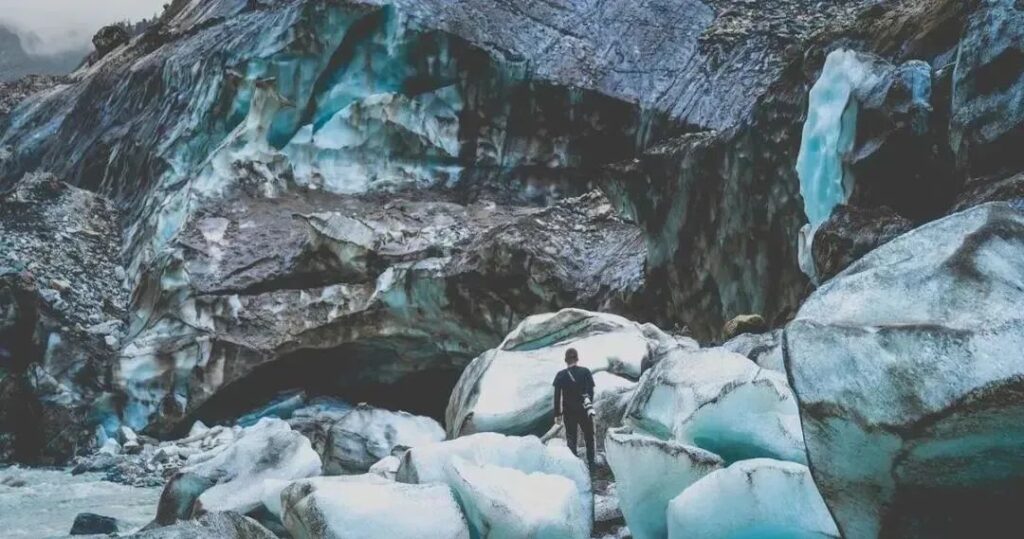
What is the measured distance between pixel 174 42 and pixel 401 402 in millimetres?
10742

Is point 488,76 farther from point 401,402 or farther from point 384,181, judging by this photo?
point 401,402

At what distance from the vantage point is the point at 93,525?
9547mm

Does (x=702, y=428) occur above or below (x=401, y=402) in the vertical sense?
above

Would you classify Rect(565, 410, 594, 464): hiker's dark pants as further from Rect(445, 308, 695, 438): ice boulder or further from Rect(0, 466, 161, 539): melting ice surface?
Rect(0, 466, 161, 539): melting ice surface

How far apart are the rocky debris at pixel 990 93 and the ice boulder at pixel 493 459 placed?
3555 mm

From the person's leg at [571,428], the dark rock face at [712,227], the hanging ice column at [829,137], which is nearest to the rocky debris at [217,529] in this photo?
the person's leg at [571,428]

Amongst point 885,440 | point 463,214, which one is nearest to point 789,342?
point 885,440

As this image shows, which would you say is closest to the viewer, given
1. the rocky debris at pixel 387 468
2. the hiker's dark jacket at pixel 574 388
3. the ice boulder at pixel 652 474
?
the ice boulder at pixel 652 474

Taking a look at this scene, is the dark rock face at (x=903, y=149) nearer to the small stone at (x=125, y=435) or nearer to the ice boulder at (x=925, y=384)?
the ice boulder at (x=925, y=384)

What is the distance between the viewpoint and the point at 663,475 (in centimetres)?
555

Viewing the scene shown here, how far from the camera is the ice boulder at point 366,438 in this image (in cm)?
998

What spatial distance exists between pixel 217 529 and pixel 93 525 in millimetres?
3168

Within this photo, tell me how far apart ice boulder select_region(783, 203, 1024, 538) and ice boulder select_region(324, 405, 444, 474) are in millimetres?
6391

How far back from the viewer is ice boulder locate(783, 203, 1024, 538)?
3.59 m
